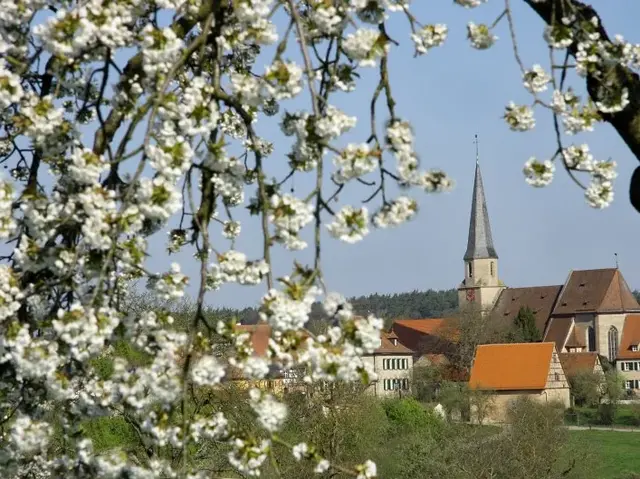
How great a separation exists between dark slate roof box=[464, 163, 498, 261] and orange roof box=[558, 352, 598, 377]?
14662 mm

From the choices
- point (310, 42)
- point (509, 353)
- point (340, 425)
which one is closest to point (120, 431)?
point (340, 425)

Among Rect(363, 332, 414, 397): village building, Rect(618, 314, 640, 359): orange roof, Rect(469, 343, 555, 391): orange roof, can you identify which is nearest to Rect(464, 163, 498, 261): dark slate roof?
Rect(618, 314, 640, 359): orange roof

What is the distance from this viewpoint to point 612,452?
37156 mm

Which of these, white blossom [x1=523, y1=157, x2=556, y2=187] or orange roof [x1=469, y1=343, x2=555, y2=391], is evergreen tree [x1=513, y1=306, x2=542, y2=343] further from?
white blossom [x1=523, y1=157, x2=556, y2=187]

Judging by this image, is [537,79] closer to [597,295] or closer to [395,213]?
[395,213]

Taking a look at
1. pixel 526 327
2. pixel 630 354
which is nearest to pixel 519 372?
pixel 526 327

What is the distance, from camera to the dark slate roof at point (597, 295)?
7856cm

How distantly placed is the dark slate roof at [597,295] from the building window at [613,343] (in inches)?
62.3

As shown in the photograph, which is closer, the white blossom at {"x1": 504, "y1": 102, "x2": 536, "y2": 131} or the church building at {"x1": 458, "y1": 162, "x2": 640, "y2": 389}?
the white blossom at {"x1": 504, "y1": 102, "x2": 536, "y2": 131}

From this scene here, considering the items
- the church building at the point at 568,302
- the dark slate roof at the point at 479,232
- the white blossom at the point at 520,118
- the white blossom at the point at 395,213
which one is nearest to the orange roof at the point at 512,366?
the church building at the point at 568,302

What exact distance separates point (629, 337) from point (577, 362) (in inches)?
336

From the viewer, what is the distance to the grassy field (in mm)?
24920

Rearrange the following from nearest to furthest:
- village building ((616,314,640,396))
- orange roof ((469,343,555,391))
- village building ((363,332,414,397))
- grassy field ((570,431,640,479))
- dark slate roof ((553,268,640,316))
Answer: grassy field ((570,431,640,479)) → orange roof ((469,343,555,391)) → village building ((363,332,414,397)) → village building ((616,314,640,396)) → dark slate roof ((553,268,640,316))

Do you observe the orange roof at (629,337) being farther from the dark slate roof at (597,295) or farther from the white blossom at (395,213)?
the white blossom at (395,213)
